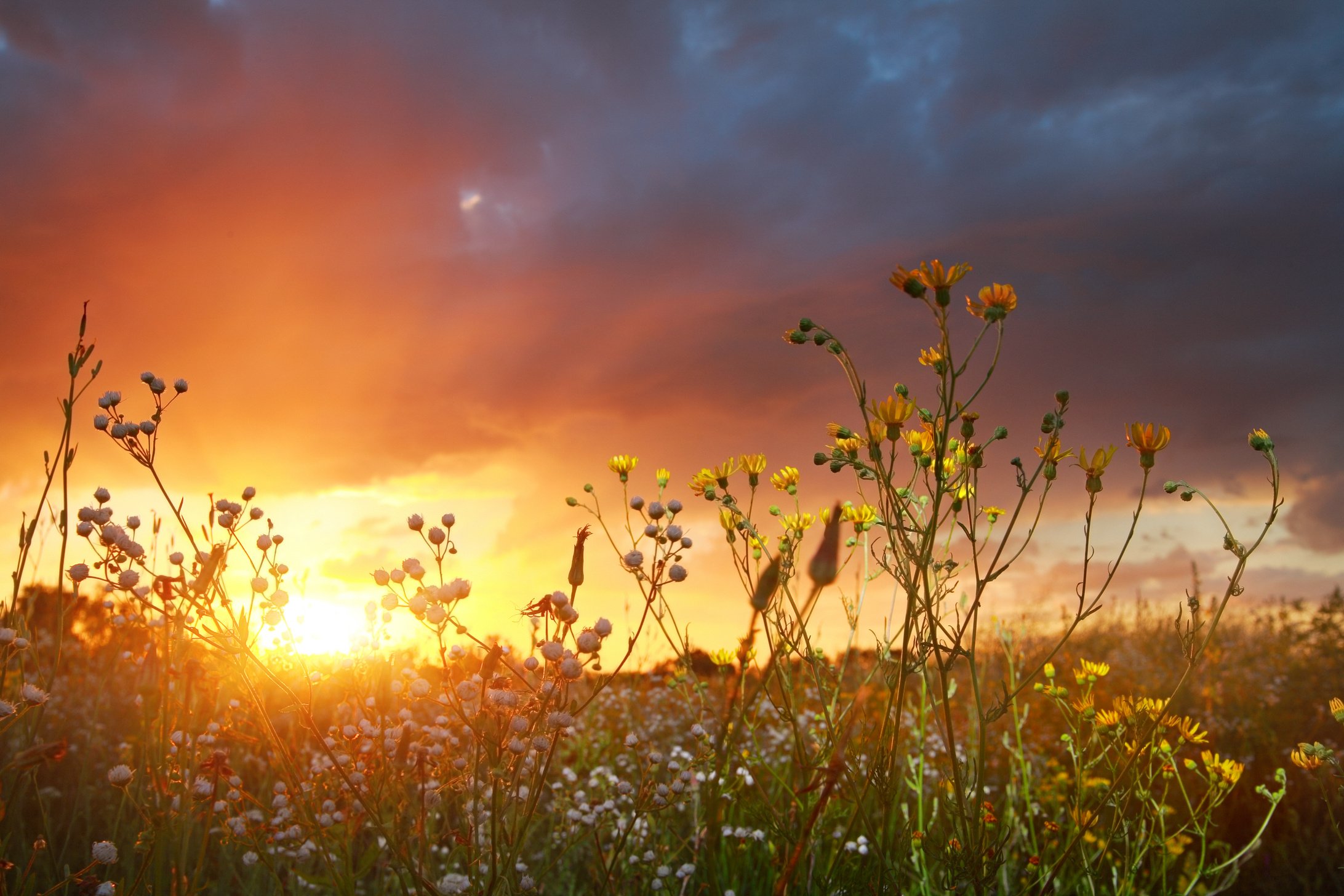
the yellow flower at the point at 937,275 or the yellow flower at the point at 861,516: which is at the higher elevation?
the yellow flower at the point at 937,275

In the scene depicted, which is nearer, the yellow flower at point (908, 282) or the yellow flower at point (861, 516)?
the yellow flower at point (908, 282)

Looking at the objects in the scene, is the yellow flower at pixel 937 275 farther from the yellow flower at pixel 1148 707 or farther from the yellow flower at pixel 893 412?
the yellow flower at pixel 1148 707

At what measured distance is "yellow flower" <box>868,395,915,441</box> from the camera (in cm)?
293

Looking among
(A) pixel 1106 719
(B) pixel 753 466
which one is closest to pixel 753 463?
(B) pixel 753 466

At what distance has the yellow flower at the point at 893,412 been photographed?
115 inches

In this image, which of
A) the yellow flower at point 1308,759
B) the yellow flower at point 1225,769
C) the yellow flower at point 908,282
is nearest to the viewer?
the yellow flower at point 908,282

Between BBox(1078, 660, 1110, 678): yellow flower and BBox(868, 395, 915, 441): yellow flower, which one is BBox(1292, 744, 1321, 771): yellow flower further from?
BBox(868, 395, 915, 441): yellow flower

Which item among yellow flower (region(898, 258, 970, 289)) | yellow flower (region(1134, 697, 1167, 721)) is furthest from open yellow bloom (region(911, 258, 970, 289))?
yellow flower (region(1134, 697, 1167, 721))

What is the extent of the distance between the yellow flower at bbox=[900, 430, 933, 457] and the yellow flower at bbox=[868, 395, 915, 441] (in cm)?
53

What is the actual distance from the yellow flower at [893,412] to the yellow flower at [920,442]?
0.53 m

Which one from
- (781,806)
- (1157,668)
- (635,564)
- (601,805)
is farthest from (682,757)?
(1157,668)

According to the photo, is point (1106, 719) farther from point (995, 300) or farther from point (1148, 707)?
point (995, 300)

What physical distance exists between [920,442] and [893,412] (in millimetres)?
648

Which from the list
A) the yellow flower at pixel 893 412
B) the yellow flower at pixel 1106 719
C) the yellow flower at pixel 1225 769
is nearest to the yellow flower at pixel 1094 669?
the yellow flower at pixel 1106 719
